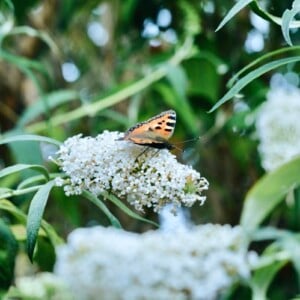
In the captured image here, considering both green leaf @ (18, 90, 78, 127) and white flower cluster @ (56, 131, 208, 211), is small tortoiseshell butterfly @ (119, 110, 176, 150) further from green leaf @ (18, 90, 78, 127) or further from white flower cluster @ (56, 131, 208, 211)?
green leaf @ (18, 90, 78, 127)

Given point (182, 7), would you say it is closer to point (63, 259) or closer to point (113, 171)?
point (113, 171)

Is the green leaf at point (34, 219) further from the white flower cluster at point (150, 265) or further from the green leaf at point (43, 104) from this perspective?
the green leaf at point (43, 104)

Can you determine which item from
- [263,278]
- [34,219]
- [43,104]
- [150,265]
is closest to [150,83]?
[43,104]

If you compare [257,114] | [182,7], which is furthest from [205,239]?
[182,7]

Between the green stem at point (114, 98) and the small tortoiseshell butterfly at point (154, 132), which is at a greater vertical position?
the green stem at point (114, 98)

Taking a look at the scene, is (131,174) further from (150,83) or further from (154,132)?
(150,83)

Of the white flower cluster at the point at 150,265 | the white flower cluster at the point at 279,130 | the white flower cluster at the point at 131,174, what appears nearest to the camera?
the white flower cluster at the point at 150,265

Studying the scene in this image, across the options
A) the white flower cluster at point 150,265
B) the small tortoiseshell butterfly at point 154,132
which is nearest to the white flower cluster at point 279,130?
the small tortoiseshell butterfly at point 154,132
